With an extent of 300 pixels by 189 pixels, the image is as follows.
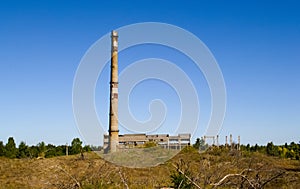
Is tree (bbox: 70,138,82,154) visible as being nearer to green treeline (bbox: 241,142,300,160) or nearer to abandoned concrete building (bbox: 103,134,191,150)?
abandoned concrete building (bbox: 103,134,191,150)

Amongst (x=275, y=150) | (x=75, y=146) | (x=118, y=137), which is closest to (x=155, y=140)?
(x=118, y=137)

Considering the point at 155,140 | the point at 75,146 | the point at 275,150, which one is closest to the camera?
the point at 155,140

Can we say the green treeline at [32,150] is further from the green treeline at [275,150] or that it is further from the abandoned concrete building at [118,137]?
the green treeline at [275,150]

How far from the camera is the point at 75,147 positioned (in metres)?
28.3

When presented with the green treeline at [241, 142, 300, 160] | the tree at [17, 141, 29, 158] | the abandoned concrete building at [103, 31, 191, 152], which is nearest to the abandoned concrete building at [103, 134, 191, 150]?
the abandoned concrete building at [103, 31, 191, 152]

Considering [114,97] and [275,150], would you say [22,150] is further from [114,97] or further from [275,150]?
[275,150]

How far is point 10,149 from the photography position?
26.5 meters

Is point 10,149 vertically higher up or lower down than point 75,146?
lower down

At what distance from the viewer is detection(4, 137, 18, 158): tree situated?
26.1 m

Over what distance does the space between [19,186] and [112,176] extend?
12.0 ft

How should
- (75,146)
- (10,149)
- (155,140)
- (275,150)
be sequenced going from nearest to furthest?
(155,140), (10,149), (75,146), (275,150)

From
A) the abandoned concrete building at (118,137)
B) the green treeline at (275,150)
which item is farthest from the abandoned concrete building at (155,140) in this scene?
the green treeline at (275,150)

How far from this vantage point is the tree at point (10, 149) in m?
26.1

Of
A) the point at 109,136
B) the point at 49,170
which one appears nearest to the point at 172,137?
the point at 109,136
